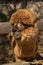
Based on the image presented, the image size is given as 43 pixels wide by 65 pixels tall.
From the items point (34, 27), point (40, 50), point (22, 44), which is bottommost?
point (40, 50)

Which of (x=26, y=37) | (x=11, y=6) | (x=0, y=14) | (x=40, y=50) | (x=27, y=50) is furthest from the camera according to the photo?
(x=11, y=6)

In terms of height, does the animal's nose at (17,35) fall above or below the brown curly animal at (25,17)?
below

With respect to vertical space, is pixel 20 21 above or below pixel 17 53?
above

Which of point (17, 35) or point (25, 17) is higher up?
point (25, 17)

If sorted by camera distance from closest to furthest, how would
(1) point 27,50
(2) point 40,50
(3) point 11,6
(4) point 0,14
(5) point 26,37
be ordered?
(5) point 26,37 < (1) point 27,50 < (2) point 40,50 < (4) point 0,14 < (3) point 11,6

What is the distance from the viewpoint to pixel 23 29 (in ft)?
6.48

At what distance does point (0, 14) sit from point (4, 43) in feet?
2.23

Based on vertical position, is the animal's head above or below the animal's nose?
above

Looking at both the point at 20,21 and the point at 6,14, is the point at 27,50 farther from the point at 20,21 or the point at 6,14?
the point at 6,14

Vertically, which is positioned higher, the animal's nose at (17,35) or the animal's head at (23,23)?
the animal's head at (23,23)

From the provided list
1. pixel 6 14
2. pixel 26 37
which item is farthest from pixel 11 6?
pixel 26 37

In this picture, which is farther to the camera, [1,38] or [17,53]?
[1,38]

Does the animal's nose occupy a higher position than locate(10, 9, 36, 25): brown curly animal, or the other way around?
locate(10, 9, 36, 25): brown curly animal

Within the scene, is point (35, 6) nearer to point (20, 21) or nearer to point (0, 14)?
point (0, 14)
